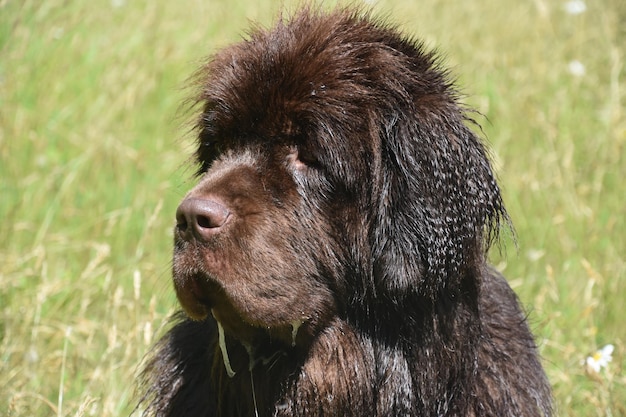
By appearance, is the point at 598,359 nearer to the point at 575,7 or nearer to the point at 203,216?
the point at 203,216

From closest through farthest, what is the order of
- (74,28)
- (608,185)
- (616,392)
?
(616,392)
(608,185)
(74,28)

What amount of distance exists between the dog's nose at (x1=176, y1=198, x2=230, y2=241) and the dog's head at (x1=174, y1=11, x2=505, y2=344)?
0.09 ft

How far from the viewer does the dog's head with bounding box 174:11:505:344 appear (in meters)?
2.94

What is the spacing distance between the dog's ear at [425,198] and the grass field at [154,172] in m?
1.21

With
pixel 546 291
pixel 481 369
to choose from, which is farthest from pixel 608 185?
→ pixel 481 369

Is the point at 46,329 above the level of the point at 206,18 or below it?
below

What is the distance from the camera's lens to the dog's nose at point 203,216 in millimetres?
2826

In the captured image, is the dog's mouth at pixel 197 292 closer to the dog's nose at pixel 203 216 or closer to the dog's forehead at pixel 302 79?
the dog's nose at pixel 203 216

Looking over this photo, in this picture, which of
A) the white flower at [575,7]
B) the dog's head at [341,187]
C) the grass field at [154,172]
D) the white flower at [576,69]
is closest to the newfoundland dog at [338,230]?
the dog's head at [341,187]

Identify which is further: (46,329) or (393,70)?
(46,329)

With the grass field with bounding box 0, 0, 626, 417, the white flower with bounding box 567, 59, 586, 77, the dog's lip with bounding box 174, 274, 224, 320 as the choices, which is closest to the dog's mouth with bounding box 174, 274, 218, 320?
the dog's lip with bounding box 174, 274, 224, 320

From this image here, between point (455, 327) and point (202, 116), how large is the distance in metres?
1.20

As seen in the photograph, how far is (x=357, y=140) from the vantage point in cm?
303

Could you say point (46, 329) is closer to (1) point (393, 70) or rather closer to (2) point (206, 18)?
(1) point (393, 70)
